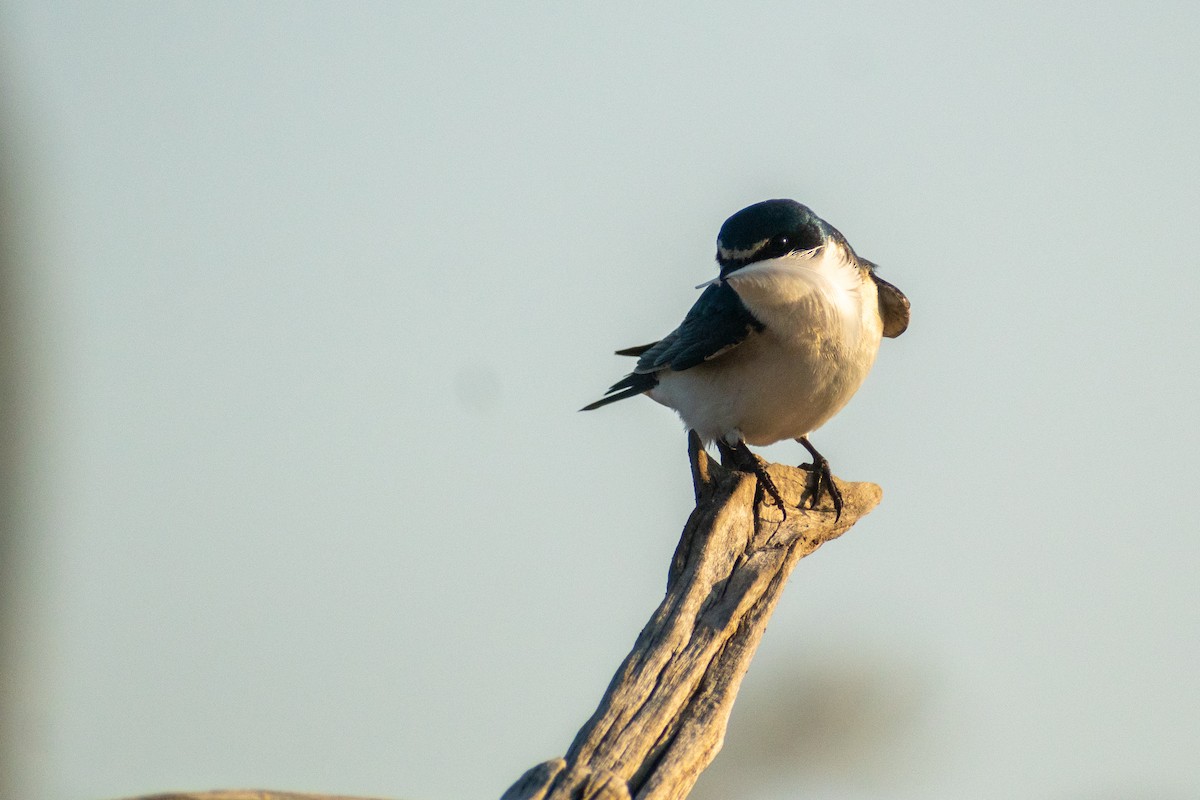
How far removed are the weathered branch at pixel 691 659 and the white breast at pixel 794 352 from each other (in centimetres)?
58

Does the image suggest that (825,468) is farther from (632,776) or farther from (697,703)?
(632,776)

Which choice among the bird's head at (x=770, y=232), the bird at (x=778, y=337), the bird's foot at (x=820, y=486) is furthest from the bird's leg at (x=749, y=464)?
the bird's head at (x=770, y=232)

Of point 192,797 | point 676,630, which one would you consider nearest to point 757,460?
point 676,630

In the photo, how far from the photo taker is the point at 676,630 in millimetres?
4891

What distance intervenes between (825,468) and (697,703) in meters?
2.55

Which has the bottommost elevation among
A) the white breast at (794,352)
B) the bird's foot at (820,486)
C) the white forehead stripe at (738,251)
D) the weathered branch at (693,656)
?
the weathered branch at (693,656)

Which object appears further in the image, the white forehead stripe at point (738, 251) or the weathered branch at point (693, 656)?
the white forehead stripe at point (738, 251)

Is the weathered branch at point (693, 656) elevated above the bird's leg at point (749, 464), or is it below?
below

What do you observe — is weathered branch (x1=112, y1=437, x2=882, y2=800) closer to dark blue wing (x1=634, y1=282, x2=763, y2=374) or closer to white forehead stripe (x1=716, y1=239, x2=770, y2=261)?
dark blue wing (x1=634, y1=282, x2=763, y2=374)

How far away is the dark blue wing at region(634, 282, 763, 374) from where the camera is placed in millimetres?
6820

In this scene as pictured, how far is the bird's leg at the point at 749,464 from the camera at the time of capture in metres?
6.33

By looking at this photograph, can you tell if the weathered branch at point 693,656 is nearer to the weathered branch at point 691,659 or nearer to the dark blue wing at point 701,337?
the weathered branch at point 691,659

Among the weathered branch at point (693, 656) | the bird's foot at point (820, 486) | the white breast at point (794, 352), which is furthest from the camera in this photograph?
the bird's foot at point (820, 486)

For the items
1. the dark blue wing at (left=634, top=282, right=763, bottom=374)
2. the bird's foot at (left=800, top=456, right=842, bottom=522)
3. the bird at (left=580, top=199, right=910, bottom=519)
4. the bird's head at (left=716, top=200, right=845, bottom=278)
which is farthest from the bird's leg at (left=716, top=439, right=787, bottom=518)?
the bird's head at (left=716, top=200, right=845, bottom=278)
